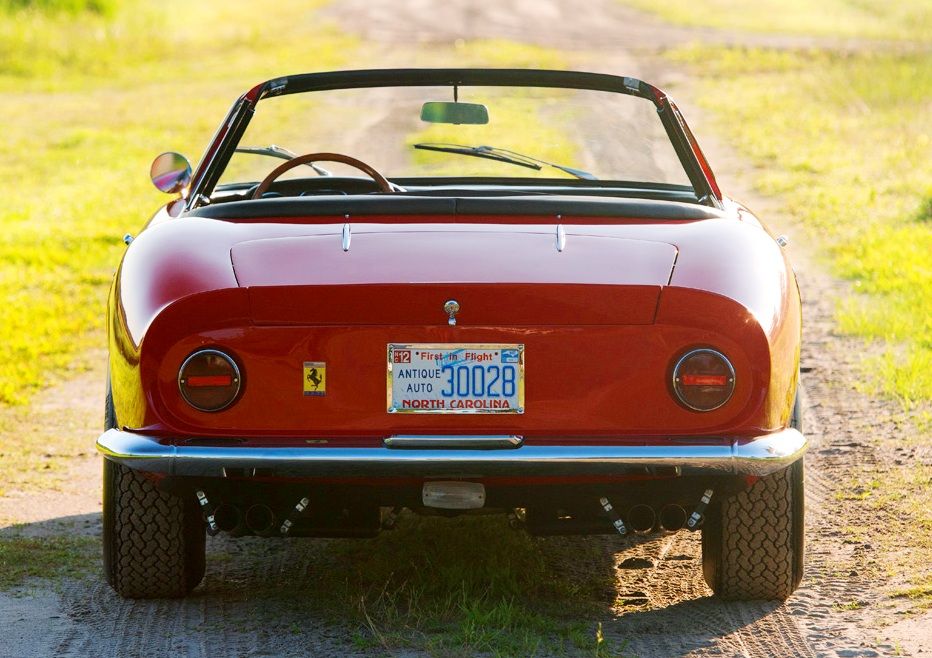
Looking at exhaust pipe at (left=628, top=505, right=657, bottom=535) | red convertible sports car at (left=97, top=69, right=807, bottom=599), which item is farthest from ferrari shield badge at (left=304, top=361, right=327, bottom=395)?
exhaust pipe at (left=628, top=505, right=657, bottom=535)

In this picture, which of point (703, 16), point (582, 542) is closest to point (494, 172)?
point (582, 542)

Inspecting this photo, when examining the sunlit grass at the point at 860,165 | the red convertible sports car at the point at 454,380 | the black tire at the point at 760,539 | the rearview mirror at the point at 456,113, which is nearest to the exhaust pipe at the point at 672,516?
the red convertible sports car at the point at 454,380

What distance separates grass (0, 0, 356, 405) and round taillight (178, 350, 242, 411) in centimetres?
371

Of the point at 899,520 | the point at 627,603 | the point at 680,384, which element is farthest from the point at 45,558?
the point at 899,520

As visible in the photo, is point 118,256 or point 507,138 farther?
point 118,256

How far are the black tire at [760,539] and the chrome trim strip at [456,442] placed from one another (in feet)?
2.43

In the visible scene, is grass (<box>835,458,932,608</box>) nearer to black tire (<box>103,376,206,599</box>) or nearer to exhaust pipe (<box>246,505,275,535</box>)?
exhaust pipe (<box>246,505,275,535</box>)

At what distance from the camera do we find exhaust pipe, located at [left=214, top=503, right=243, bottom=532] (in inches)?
149

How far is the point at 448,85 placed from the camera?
5.15 metres

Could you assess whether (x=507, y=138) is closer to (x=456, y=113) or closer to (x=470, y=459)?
(x=456, y=113)

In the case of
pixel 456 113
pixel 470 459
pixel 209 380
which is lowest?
pixel 470 459

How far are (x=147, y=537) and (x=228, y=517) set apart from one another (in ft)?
1.12

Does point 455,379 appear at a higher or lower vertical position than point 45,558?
higher

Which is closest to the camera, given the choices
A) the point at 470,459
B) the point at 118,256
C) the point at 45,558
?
the point at 470,459
